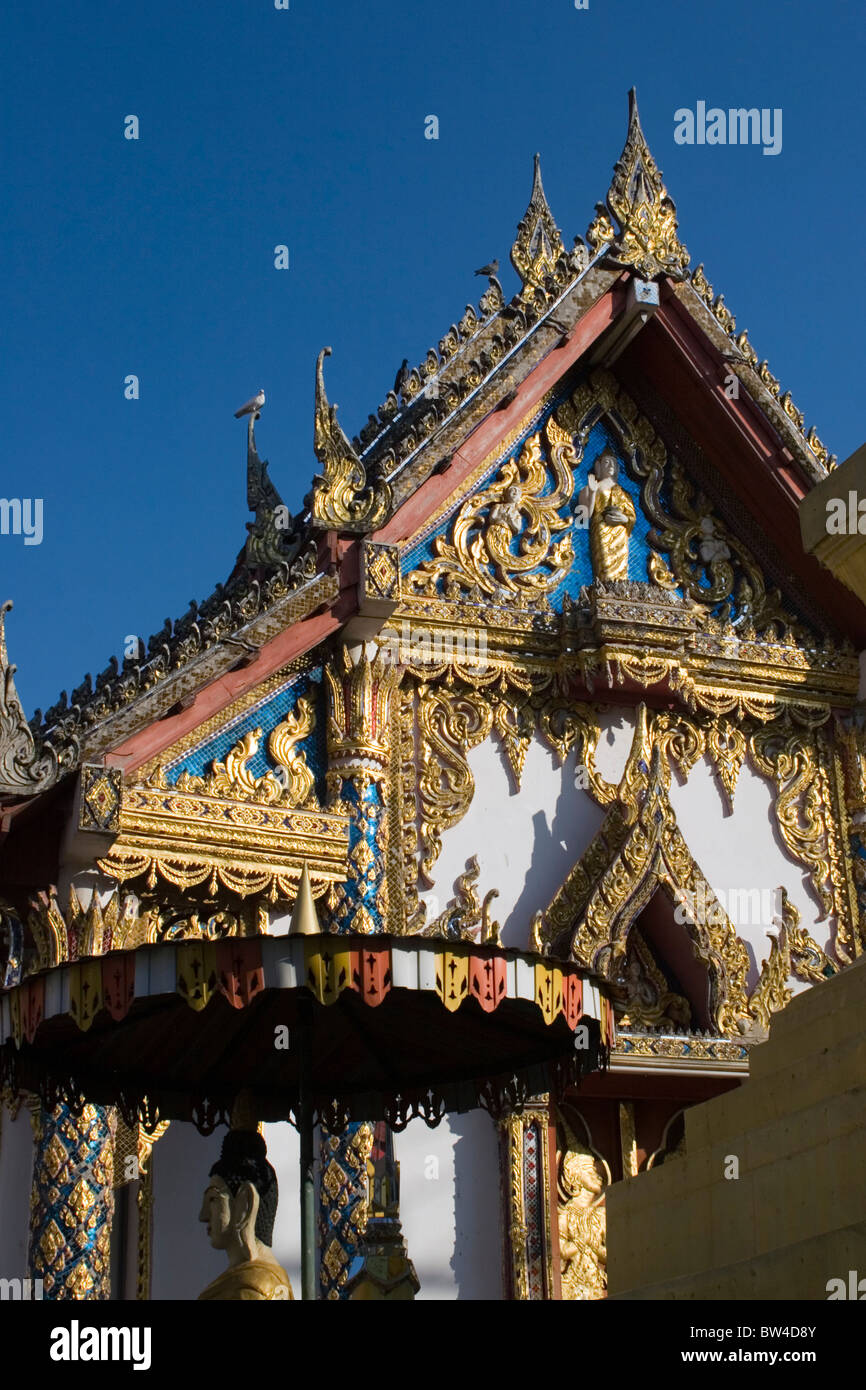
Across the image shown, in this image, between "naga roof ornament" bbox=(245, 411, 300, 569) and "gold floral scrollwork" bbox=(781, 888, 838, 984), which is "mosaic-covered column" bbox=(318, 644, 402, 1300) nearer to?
"naga roof ornament" bbox=(245, 411, 300, 569)

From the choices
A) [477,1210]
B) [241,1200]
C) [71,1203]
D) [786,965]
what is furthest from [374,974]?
[786,965]

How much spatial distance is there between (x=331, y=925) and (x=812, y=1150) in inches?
211

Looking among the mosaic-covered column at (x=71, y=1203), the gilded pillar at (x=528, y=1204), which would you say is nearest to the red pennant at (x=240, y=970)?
the mosaic-covered column at (x=71, y=1203)

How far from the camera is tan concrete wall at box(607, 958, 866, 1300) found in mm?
6684

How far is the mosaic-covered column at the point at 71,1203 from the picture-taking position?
10781mm

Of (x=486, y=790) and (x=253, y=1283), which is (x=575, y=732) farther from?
(x=253, y=1283)

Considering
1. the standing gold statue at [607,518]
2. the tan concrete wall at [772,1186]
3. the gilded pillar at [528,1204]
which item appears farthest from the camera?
the standing gold statue at [607,518]

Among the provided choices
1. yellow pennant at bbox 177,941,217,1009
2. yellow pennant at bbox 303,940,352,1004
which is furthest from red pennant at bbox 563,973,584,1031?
yellow pennant at bbox 177,941,217,1009

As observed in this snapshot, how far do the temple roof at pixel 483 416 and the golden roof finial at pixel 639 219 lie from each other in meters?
0.01

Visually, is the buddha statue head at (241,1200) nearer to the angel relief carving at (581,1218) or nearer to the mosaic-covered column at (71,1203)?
the mosaic-covered column at (71,1203)

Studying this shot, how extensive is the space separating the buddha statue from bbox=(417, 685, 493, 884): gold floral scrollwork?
4586 mm

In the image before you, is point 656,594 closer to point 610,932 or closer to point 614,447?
point 614,447

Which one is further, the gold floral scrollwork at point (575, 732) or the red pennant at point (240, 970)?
the gold floral scrollwork at point (575, 732)

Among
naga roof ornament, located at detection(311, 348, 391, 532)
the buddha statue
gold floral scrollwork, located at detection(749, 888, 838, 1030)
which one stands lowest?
Answer: the buddha statue
